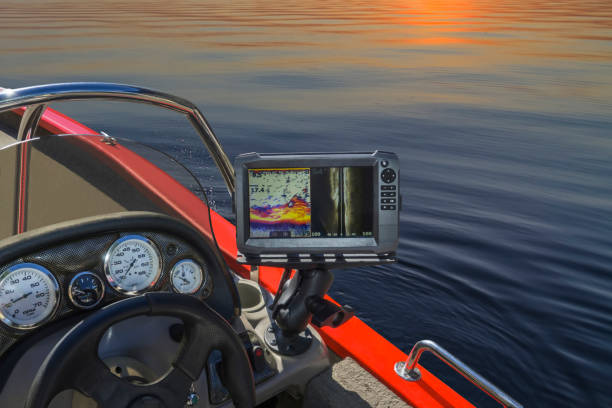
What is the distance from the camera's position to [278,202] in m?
1.47

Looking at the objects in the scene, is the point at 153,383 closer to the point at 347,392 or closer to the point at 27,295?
the point at 27,295

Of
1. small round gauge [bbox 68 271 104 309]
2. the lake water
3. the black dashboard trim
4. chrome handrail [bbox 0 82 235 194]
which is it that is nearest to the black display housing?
the black dashboard trim

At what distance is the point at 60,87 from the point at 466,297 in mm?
2752

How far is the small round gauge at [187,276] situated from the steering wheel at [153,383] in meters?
0.23

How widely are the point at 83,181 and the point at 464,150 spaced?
5.60 metres

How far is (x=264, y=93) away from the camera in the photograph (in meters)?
10.1

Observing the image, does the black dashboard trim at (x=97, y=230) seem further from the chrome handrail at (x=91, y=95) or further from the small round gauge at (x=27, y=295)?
the chrome handrail at (x=91, y=95)

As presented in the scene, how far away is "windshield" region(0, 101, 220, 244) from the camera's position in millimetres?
1283

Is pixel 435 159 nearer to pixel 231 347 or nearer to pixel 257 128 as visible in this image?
pixel 257 128

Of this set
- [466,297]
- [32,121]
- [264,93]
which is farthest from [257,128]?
[32,121]

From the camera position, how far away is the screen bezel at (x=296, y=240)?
1.45 m

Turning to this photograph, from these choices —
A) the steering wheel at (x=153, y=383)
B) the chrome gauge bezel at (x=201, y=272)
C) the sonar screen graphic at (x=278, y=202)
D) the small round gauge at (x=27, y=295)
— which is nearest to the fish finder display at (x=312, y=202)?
the sonar screen graphic at (x=278, y=202)

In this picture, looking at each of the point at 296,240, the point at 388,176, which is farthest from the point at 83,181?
the point at 388,176

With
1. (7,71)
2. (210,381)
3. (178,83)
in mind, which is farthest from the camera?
(7,71)
